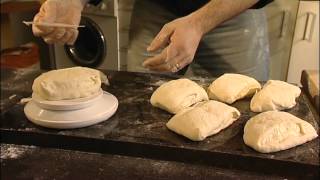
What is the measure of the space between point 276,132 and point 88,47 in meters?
0.47

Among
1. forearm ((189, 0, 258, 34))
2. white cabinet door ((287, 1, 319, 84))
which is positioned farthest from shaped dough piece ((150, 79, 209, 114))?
white cabinet door ((287, 1, 319, 84))

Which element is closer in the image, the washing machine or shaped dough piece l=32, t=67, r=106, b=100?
shaped dough piece l=32, t=67, r=106, b=100

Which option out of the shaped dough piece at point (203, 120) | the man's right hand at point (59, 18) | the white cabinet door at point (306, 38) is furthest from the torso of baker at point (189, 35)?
the white cabinet door at point (306, 38)

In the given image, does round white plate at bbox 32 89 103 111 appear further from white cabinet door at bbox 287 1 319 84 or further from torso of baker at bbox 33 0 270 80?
white cabinet door at bbox 287 1 319 84

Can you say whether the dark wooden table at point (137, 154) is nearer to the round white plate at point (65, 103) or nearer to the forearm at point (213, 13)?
the round white plate at point (65, 103)

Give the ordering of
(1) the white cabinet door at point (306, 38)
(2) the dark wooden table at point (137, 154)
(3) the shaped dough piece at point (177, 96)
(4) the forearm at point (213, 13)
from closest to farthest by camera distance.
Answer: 1. (2) the dark wooden table at point (137, 154)
2. (3) the shaped dough piece at point (177, 96)
3. (4) the forearm at point (213, 13)
4. (1) the white cabinet door at point (306, 38)

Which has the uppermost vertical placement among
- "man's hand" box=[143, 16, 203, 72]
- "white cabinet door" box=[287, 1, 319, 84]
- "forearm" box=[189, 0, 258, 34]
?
"forearm" box=[189, 0, 258, 34]

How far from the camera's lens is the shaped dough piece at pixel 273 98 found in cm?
66

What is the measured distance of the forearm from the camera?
0.76 m

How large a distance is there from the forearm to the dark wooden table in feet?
0.73

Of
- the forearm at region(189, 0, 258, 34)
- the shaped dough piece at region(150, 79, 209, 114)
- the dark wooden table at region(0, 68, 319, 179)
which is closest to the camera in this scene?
the dark wooden table at region(0, 68, 319, 179)

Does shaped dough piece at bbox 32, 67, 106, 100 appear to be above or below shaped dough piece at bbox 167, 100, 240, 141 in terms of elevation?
above

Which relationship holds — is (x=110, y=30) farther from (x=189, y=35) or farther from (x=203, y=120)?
(x=203, y=120)

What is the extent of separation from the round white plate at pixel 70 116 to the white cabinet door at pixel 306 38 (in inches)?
36.9
